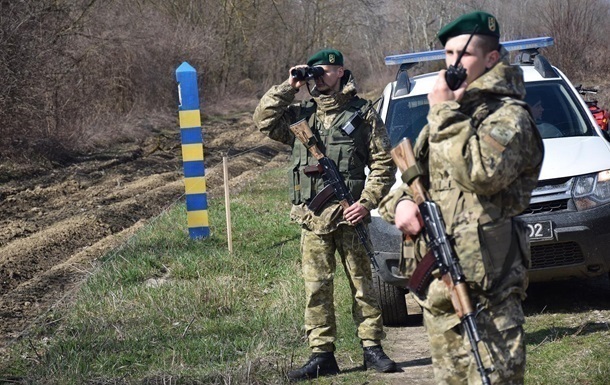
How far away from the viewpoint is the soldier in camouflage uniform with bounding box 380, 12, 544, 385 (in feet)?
11.5

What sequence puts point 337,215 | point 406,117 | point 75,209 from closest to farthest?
point 337,215 < point 406,117 < point 75,209

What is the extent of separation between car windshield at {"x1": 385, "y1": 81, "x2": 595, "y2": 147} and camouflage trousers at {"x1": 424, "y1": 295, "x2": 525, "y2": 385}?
4.20 m

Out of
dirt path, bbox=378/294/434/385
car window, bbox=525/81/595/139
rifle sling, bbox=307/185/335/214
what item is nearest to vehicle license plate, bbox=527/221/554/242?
dirt path, bbox=378/294/434/385

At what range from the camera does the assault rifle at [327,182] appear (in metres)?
5.80

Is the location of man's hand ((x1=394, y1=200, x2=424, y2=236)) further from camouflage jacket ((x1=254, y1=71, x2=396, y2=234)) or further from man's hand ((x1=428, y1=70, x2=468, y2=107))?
camouflage jacket ((x1=254, y1=71, x2=396, y2=234))

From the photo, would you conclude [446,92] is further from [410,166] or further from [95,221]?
[95,221]

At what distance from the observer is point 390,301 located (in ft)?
23.3

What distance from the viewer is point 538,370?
18.4 ft

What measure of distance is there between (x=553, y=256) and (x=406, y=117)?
2.01 meters

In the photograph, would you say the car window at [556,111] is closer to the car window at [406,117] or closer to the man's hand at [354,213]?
the car window at [406,117]

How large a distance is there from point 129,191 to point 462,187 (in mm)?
12526

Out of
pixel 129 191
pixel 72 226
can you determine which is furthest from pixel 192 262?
pixel 129 191

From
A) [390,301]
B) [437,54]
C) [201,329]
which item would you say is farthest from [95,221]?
[390,301]

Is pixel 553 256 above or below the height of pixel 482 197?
below
